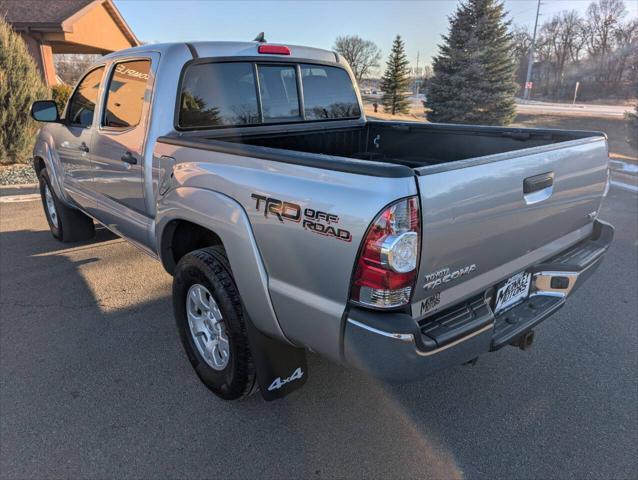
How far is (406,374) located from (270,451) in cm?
98

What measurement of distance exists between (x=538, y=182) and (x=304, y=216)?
1183mm

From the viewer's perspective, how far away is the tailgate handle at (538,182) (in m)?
2.15

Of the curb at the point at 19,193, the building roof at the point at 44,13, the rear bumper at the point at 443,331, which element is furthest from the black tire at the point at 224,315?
the building roof at the point at 44,13

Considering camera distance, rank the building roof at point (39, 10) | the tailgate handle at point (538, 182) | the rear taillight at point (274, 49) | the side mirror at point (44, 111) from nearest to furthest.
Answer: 1. the tailgate handle at point (538, 182)
2. the rear taillight at point (274, 49)
3. the side mirror at point (44, 111)
4. the building roof at point (39, 10)

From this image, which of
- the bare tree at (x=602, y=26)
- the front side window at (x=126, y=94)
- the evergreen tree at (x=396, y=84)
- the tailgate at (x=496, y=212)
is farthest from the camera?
the bare tree at (x=602, y=26)

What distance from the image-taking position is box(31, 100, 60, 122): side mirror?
433 cm

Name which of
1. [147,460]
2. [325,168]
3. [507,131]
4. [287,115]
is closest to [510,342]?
[325,168]

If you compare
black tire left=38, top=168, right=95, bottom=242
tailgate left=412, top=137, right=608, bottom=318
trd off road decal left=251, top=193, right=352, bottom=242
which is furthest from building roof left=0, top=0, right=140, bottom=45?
tailgate left=412, top=137, right=608, bottom=318

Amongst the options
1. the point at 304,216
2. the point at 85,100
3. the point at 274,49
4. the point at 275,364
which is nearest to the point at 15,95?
the point at 85,100

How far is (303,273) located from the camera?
1959 millimetres

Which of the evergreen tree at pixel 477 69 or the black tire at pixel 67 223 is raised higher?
the evergreen tree at pixel 477 69

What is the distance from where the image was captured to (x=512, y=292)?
2.43 m

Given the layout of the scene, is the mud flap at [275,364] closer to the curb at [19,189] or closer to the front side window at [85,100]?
the front side window at [85,100]

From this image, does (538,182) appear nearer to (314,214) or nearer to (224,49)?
(314,214)
